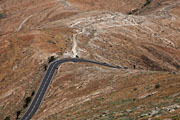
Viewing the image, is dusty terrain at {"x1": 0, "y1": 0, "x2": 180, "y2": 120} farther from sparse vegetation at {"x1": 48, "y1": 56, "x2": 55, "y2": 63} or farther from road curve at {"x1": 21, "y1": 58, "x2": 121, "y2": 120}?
road curve at {"x1": 21, "y1": 58, "x2": 121, "y2": 120}

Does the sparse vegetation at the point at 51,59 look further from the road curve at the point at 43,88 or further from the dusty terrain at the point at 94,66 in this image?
the road curve at the point at 43,88

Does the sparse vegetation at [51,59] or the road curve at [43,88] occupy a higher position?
the sparse vegetation at [51,59]

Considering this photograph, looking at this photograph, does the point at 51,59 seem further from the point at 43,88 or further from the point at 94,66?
the point at 43,88

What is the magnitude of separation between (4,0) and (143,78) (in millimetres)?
189633

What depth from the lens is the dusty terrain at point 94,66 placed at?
3172cm

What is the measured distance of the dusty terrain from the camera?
104 ft

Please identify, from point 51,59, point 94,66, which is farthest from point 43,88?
point 51,59

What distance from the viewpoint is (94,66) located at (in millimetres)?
70375

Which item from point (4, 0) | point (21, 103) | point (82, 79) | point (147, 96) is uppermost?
point (4, 0)

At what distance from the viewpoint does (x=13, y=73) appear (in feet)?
240

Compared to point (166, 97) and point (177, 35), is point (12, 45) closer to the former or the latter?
point (166, 97)

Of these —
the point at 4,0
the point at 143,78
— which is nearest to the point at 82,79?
the point at 143,78

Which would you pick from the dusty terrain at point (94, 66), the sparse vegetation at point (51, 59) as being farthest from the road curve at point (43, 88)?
the dusty terrain at point (94, 66)

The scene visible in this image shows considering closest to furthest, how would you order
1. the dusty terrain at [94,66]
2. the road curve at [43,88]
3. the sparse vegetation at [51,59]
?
the dusty terrain at [94,66] → the road curve at [43,88] → the sparse vegetation at [51,59]
